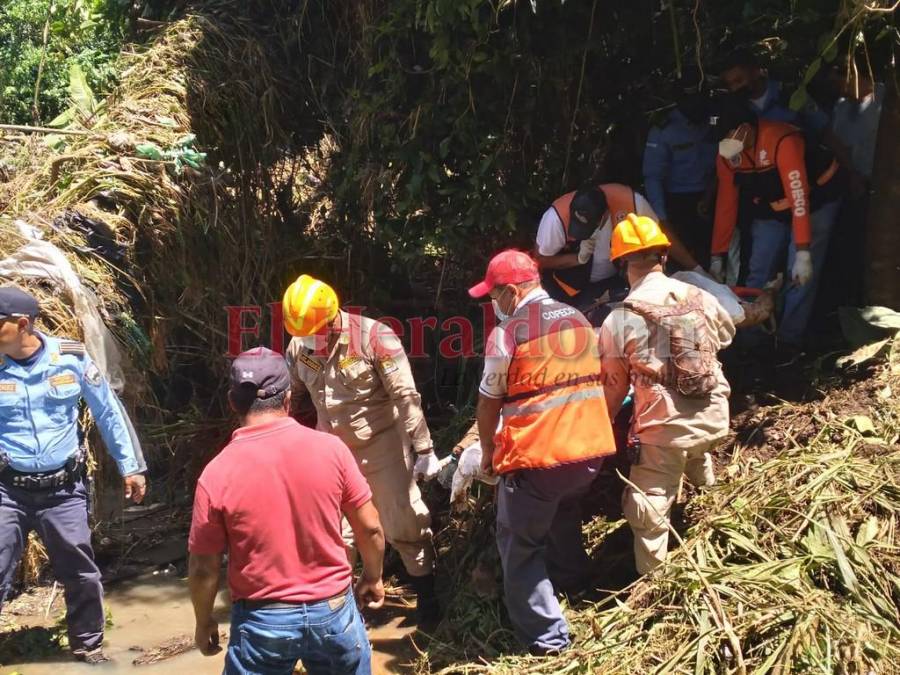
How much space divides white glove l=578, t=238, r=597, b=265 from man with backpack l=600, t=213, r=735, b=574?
3.17 ft

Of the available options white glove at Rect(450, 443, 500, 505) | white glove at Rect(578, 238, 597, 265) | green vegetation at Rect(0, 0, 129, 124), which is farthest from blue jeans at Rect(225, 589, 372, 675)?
green vegetation at Rect(0, 0, 129, 124)

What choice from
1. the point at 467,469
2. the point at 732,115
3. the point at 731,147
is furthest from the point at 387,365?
the point at 732,115

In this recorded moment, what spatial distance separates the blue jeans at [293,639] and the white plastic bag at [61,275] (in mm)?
2407

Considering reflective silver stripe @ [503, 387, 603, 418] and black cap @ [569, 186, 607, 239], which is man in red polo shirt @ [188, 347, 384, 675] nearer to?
reflective silver stripe @ [503, 387, 603, 418]

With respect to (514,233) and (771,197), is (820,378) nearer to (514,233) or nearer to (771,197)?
(771,197)

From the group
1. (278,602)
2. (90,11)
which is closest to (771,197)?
(278,602)

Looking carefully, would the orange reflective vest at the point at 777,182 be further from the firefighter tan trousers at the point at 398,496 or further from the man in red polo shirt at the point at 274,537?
the man in red polo shirt at the point at 274,537

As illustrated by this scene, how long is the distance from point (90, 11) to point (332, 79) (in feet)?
12.8

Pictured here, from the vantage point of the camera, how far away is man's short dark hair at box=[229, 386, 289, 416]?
2881 millimetres

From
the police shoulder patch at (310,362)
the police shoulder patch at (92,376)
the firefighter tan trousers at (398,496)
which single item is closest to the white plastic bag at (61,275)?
the police shoulder patch at (92,376)

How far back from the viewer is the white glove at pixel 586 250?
16.5 ft

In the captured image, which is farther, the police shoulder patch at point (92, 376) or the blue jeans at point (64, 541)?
the police shoulder patch at point (92, 376)

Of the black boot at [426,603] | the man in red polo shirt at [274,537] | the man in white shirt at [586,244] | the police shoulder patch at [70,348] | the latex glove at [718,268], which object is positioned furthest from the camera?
the latex glove at [718,268]

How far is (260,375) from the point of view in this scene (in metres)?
2.88
